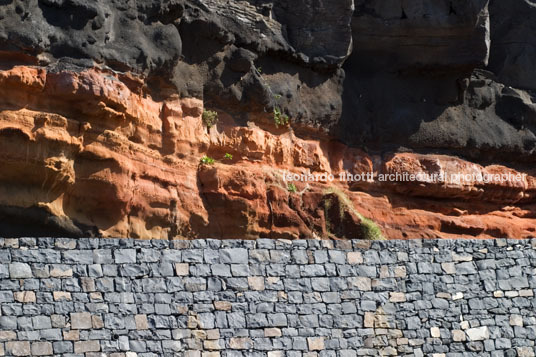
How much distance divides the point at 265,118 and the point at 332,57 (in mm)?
1334

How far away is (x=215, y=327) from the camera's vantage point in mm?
11516

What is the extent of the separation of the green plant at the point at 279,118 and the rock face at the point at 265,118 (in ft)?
A: 0.11

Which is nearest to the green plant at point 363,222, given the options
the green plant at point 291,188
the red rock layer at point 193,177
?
the red rock layer at point 193,177

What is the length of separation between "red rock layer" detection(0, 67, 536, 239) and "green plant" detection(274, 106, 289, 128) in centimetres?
18

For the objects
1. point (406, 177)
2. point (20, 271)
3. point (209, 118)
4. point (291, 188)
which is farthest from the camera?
point (406, 177)

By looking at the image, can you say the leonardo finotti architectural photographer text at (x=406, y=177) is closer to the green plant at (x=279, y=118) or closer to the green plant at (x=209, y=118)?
the green plant at (x=279, y=118)

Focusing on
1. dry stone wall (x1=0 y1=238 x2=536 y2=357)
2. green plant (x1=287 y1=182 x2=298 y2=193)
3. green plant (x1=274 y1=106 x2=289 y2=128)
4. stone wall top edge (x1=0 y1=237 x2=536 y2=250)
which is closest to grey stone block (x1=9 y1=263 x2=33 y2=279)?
dry stone wall (x1=0 y1=238 x2=536 y2=357)

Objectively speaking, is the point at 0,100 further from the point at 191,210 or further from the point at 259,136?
the point at 259,136

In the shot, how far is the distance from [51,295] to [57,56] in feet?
8.61

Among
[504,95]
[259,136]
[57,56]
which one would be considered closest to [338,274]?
[259,136]

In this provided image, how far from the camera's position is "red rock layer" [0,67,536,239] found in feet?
39.2

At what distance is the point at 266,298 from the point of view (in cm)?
1188

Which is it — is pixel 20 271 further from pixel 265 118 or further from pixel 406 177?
pixel 406 177

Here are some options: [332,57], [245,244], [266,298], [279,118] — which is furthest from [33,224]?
[332,57]
